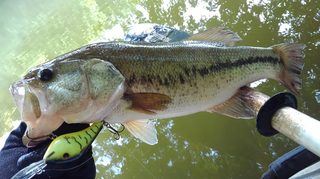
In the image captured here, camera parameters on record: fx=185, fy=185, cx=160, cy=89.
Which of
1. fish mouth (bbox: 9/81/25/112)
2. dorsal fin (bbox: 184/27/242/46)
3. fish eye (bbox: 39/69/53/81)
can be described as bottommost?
fish mouth (bbox: 9/81/25/112)

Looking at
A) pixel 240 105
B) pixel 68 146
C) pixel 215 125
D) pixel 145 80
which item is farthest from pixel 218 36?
pixel 215 125

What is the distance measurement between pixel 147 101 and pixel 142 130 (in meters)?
0.34

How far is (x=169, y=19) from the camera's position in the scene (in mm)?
4738

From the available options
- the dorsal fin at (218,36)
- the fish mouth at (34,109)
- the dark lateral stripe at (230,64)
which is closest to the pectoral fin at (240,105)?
the dark lateral stripe at (230,64)

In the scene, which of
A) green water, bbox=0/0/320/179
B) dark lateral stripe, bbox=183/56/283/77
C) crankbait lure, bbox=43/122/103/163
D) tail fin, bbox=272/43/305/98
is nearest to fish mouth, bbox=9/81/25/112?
crankbait lure, bbox=43/122/103/163

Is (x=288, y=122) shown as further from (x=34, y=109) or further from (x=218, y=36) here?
(x=34, y=109)

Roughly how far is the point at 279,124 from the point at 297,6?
354 centimetres

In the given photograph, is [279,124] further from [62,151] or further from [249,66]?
[62,151]

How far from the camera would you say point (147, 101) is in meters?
1.35

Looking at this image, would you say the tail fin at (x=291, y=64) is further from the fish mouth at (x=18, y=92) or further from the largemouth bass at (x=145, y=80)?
the fish mouth at (x=18, y=92)

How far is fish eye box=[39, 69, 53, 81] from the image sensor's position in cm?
118

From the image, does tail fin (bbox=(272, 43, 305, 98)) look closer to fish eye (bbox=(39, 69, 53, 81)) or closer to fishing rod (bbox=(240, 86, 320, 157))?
fishing rod (bbox=(240, 86, 320, 157))

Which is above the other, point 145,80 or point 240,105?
point 145,80

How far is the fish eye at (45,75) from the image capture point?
1184 millimetres
